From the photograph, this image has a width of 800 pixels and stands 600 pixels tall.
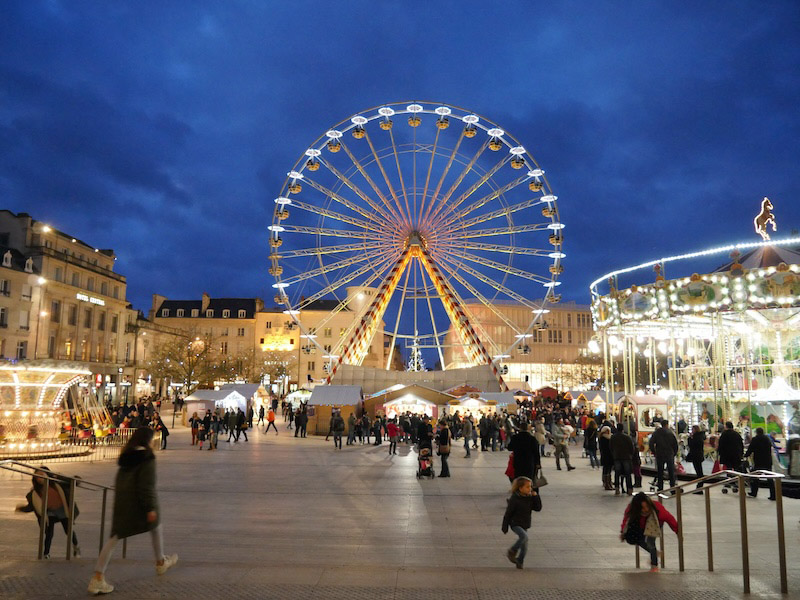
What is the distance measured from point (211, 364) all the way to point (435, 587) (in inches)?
1898

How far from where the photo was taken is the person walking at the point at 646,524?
22.9 feet

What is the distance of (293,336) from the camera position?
261ft

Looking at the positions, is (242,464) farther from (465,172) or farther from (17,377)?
(465,172)

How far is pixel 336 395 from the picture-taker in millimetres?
30969

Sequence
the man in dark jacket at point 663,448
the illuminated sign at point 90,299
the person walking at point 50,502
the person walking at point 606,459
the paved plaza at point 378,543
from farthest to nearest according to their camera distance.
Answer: the illuminated sign at point 90,299 → the person walking at point 606,459 → the man in dark jacket at point 663,448 → the person walking at point 50,502 → the paved plaza at point 378,543

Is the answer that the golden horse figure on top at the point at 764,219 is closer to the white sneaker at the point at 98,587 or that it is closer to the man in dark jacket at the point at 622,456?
the man in dark jacket at the point at 622,456

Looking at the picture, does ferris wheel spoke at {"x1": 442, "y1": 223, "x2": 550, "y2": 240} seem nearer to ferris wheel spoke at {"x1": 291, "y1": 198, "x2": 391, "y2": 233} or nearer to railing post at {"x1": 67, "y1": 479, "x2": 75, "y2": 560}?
ferris wheel spoke at {"x1": 291, "y1": 198, "x2": 391, "y2": 233}

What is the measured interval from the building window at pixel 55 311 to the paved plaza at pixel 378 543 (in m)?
35.2

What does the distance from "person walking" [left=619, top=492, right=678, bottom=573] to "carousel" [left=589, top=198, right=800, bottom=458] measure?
9952 mm

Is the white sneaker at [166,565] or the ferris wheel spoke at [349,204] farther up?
the ferris wheel spoke at [349,204]

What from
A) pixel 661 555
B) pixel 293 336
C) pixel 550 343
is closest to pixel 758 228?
pixel 661 555

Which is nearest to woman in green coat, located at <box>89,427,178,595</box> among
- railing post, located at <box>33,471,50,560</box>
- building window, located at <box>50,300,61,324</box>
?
railing post, located at <box>33,471,50,560</box>

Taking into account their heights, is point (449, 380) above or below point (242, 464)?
above

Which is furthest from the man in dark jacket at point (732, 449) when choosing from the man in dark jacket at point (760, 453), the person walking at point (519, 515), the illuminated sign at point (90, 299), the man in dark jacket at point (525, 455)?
the illuminated sign at point (90, 299)
